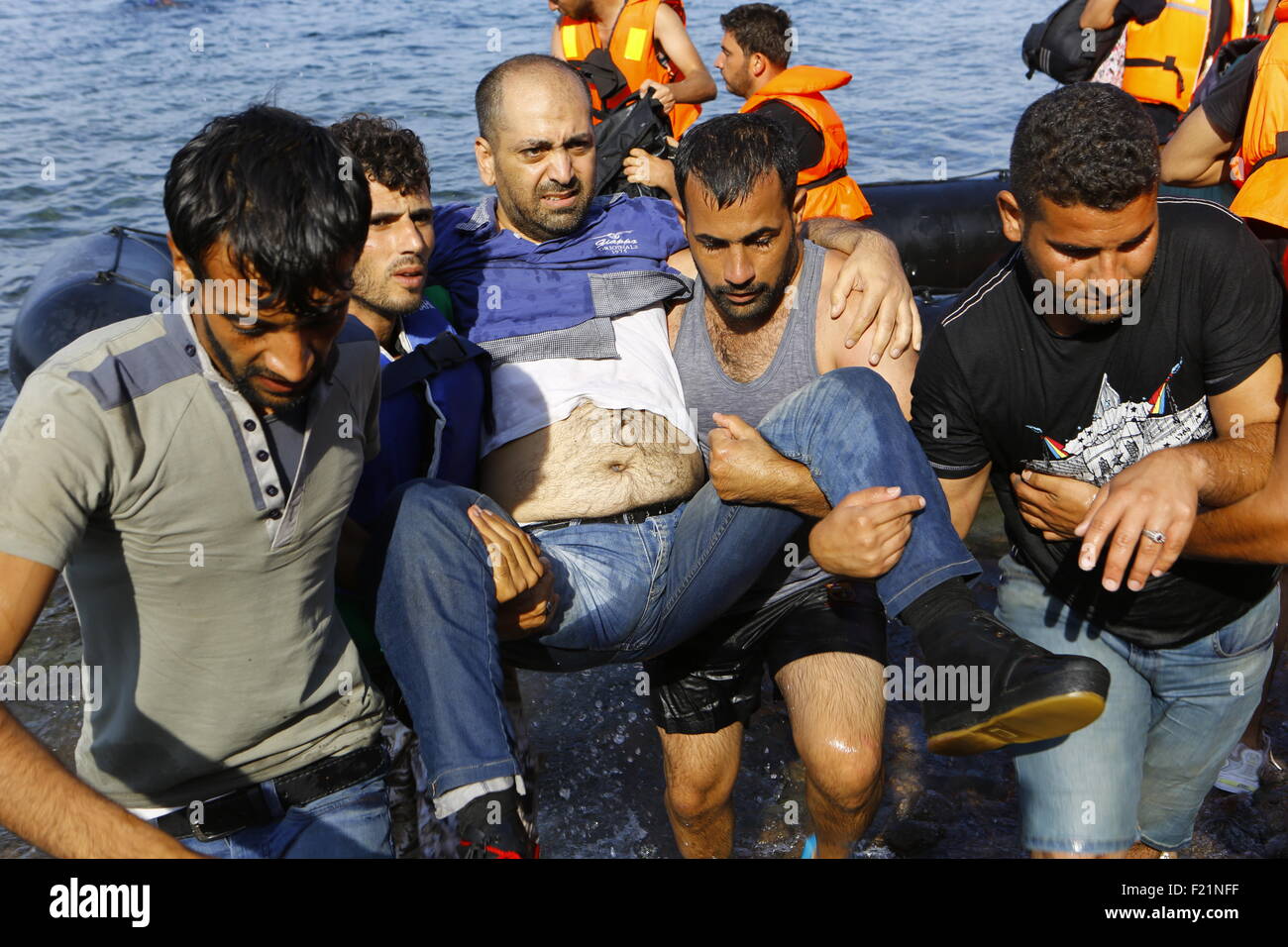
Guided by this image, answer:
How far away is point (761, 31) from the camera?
748 centimetres

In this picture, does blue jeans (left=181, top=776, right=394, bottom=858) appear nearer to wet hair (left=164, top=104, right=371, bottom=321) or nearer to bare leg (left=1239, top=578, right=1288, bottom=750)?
wet hair (left=164, top=104, right=371, bottom=321)

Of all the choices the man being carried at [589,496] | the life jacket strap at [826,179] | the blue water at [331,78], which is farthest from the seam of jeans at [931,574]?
the blue water at [331,78]

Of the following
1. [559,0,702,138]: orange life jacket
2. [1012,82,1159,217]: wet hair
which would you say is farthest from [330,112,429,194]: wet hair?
[559,0,702,138]: orange life jacket

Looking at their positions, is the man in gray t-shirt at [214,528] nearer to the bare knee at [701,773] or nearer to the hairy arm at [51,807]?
the hairy arm at [51,807]

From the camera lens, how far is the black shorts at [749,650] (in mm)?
3965

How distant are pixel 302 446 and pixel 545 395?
1383 millimetres

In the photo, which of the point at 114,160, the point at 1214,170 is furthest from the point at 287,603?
the point at 114,160

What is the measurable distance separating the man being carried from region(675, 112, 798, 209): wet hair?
28 mm

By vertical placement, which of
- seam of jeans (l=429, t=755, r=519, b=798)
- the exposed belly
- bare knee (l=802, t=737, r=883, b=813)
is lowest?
bare knee (l=802, t=737, r=883, b=813)

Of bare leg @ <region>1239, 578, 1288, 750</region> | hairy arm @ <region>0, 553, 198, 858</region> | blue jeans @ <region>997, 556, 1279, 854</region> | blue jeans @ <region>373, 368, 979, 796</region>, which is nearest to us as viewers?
hairy arm @ <region>0, 553, 198, 858</region>

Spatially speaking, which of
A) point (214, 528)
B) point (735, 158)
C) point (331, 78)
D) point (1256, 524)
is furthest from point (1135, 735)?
point (331, 78)

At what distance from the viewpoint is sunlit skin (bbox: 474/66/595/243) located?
432 cm

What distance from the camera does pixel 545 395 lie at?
3965 millimetres
